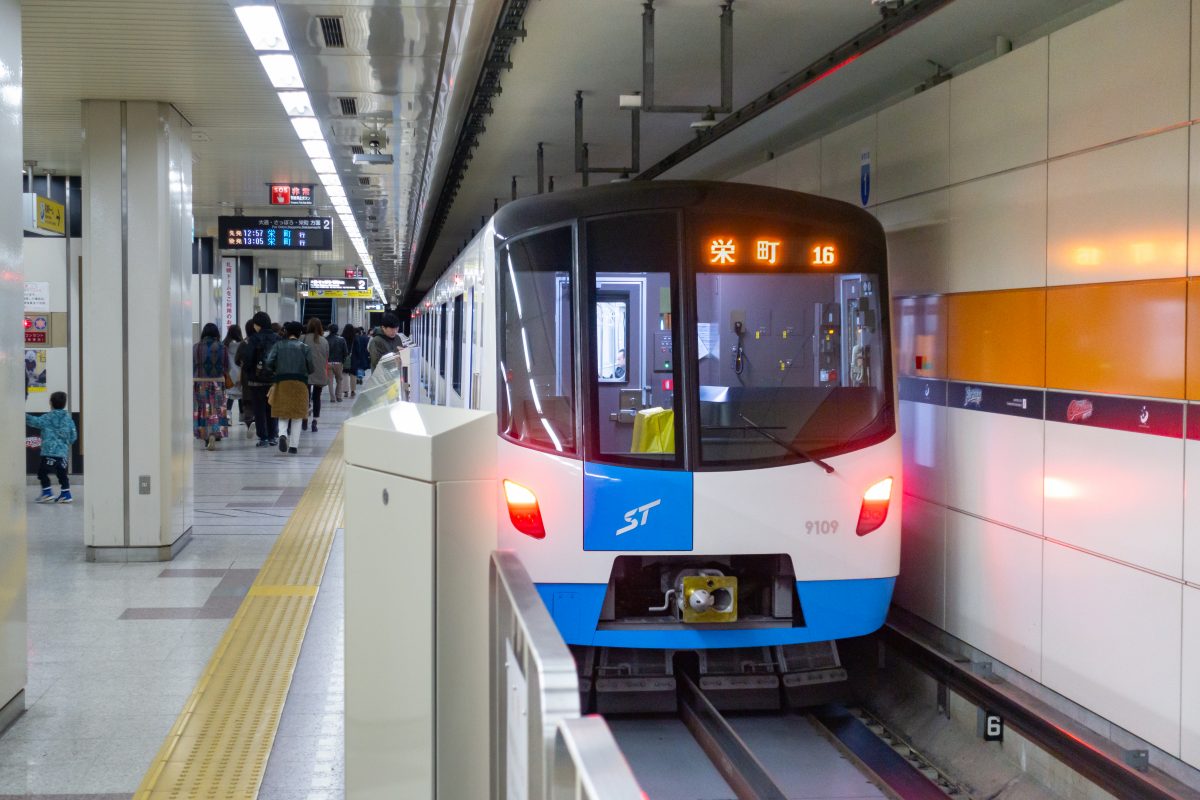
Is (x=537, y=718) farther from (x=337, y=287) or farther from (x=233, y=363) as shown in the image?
(x=337, y=287)

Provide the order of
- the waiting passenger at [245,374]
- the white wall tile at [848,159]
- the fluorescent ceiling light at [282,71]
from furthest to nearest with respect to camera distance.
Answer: the waiting passenger at [245,374] < the white wall tile at [848,159] < the fluorescent ceiling light at [282,71]

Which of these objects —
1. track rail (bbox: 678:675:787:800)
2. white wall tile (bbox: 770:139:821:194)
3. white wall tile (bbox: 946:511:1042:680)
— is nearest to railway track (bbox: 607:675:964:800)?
track rail (bbox: 678:675:787:800)

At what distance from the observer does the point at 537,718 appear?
1.92 meters

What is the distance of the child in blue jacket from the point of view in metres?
10.4

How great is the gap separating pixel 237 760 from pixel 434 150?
6668mm

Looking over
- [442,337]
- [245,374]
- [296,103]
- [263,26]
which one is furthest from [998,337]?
[245,374]

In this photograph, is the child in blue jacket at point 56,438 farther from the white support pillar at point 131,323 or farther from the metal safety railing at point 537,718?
the metal safety railing at point 537,718

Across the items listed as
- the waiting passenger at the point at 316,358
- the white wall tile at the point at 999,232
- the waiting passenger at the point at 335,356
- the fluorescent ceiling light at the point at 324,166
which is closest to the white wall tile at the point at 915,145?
the white wall tile at the point at 999,232

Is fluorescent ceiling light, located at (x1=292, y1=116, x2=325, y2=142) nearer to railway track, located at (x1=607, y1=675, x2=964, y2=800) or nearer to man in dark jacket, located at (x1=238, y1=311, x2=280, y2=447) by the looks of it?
railway track, located at (x1=607, y1=675, x2=964, y2=800)

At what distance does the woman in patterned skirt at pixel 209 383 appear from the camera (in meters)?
15.4

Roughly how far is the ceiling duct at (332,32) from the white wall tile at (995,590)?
4.12 metres

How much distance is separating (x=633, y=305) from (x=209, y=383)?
11454mm

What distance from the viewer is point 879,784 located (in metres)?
4.93

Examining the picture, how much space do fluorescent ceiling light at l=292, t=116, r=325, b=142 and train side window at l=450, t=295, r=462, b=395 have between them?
1.68 meters
